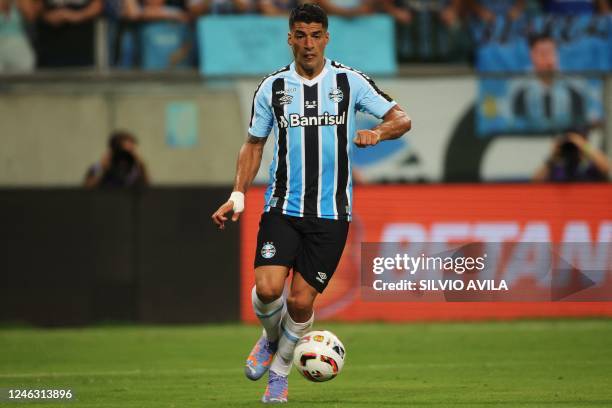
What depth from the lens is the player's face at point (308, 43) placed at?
833cm

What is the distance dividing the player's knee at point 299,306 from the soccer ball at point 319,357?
19cm

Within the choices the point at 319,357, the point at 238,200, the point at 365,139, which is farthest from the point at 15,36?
the point at 365,139

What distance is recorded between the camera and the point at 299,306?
27.8ft

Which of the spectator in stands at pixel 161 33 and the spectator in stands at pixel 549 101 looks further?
the spectator in stands at pixel 161 33

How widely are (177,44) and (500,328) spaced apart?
5870 mm

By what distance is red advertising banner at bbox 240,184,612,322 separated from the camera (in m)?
15.5

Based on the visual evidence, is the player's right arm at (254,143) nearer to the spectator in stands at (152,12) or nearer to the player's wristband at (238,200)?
the player's wristband at (238,200)

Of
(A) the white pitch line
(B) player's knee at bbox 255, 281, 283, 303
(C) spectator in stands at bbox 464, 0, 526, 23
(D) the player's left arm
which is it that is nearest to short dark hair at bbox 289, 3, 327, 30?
(D) the player's left arm

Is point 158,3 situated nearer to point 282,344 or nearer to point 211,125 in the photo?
point 211,125

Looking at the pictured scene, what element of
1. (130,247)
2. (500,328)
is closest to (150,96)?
(130,247)

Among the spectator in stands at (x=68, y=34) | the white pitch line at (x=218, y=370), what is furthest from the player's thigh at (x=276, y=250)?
the spectator in stands at (x=68, y=34)

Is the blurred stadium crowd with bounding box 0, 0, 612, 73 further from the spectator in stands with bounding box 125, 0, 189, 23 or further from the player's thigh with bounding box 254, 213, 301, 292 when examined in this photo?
the player's thigh with bounding box 254, 213, 301, 292

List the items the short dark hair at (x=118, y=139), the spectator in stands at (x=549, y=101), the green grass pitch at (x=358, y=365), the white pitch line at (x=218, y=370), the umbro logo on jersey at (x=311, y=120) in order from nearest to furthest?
the umbro logo on jersey at (x=311, y=120)
the green grass pitch at (x=358, y=365)
the white pitch line at (x=218, y=370)
the short dark hair at (x=118, y=139)
the spectator in stands at (x=549, y=101)

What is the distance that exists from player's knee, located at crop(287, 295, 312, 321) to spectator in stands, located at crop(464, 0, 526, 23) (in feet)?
32.0
